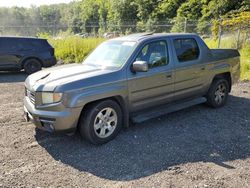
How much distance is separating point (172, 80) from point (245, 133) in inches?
65.2

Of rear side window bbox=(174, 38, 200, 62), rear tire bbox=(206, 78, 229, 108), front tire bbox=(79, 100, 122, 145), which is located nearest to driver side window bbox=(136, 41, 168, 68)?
rear side window bbox=(174, 38, 200, 62)

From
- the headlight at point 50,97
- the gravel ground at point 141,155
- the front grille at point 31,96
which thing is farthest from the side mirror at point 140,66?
the front grille at point 31,96

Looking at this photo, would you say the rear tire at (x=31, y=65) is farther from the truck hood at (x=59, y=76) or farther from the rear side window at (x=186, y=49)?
the rear side window at (x=186, y=49)

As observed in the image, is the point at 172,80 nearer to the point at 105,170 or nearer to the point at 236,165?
the point at 236,165

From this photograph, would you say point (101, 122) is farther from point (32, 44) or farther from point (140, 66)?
point (32, 44)

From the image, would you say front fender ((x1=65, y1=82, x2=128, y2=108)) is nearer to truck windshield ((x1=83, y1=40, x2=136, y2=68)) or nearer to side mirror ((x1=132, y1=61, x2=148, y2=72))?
side mirror ((x1=132, y1=61, x2=148, y2=72))

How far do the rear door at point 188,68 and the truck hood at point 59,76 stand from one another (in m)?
1.63

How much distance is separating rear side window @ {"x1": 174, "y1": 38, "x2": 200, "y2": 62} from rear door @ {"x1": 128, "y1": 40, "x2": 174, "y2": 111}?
12.5 inches

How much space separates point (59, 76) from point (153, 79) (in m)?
1.68

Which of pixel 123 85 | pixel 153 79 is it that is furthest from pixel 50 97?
pixel 153 79

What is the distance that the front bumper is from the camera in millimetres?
4051

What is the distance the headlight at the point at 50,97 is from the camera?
4035mm

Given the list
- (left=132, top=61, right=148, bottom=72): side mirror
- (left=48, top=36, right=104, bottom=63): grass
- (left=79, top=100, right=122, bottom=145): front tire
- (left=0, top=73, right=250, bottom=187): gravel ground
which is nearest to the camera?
(left=0, top=73, right=250, bottom=187): gravel ground

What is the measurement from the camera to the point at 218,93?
21.0 feet
